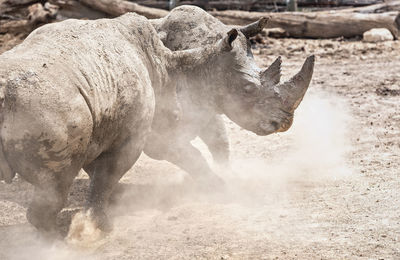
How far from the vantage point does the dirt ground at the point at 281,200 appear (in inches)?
156

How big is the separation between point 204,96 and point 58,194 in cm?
193

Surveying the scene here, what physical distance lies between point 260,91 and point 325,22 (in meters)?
7.08

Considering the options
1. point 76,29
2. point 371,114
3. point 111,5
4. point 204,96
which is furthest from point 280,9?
point 76,29

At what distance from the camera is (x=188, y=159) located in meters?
5.59

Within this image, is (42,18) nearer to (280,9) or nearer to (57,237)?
(280,9)

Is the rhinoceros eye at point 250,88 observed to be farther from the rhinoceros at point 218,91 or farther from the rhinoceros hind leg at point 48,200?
the rhinoceros hind leg at point 48,200

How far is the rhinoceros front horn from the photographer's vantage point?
509cm

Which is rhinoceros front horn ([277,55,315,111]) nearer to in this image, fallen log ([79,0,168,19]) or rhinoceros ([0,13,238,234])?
rhinoceros ([0,13,238,234])

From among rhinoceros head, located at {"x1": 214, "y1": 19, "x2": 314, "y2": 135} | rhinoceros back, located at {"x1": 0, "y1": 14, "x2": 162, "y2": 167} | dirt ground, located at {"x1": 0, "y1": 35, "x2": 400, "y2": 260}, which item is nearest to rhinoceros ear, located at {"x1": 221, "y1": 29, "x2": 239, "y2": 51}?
rhinoceros head, located at {"x1": 214, "y1": 19, "x2": 314, "y2": 135}

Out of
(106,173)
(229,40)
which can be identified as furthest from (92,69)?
(229,40)

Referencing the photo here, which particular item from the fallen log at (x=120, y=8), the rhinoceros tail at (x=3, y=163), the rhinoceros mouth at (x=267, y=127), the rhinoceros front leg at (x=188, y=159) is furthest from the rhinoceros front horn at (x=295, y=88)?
the fallen log at (x=120, y=8)

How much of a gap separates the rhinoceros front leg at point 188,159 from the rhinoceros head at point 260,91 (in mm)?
644

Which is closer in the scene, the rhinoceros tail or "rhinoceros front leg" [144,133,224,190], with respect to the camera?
the rhinoceros tail

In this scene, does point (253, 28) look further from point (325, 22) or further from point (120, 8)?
point (120, 8)
